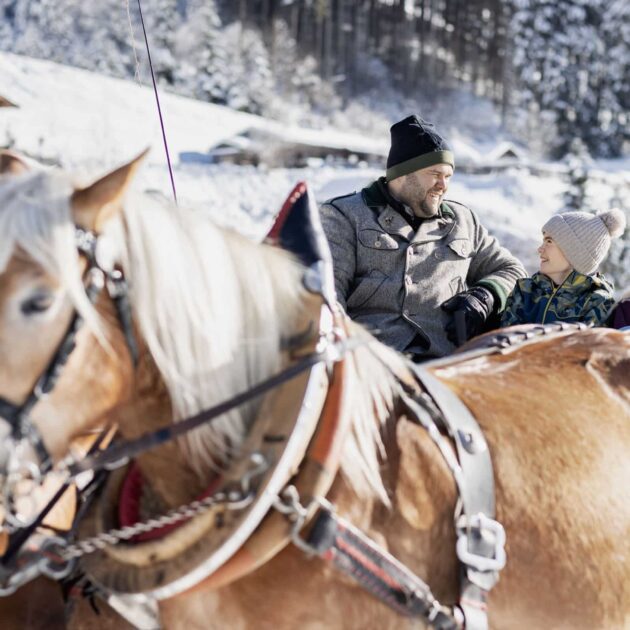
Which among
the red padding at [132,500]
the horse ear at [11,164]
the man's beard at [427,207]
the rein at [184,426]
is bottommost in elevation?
the man's beard at [427,207]

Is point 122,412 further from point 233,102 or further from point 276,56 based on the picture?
point 276,56

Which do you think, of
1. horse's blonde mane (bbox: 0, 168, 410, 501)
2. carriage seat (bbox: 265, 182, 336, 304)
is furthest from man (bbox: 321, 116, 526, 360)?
Answer: horse's blonde mane (bbox: 0, 168, 410, 501)

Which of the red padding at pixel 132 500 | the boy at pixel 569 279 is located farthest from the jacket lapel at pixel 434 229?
the red padding at pixel 132 500

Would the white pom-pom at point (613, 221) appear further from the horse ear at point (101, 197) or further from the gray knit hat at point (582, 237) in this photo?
the horse ear at point (101, 197)

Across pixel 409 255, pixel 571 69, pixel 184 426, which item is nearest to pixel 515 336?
pixel 409 255

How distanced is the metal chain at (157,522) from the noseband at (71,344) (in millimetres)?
199

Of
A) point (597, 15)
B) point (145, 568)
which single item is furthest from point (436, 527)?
point (597, 15)

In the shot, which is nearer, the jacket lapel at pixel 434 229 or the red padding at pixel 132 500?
the red padding at pixel 132 500

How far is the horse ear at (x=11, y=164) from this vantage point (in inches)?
60.8

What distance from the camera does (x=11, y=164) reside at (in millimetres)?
1562

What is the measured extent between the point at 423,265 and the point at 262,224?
33.2ft

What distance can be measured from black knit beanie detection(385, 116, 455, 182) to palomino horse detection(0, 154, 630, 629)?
1162mm

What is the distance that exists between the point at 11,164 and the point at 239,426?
622 mm

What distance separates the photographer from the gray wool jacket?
2811 millimetres
